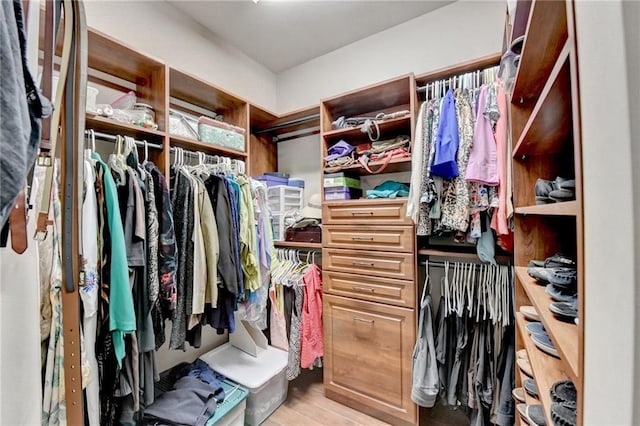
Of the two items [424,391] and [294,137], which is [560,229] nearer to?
[424,391]

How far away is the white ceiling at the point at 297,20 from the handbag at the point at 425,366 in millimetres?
2127

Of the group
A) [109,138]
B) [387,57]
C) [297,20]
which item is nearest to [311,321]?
[109,138]

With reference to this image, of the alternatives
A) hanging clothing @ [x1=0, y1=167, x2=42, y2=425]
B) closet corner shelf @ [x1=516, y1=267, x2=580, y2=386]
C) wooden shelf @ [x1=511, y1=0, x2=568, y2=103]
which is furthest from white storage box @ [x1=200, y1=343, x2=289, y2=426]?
wooden shelf @ [x1=511, y1=0, x2=568, y2=103]

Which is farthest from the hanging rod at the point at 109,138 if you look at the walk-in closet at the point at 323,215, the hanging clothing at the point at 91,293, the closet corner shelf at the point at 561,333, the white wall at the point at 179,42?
the closet corner shelf at the point at 561,333

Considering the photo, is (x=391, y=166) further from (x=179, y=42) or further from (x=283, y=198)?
(x=179, y=42)

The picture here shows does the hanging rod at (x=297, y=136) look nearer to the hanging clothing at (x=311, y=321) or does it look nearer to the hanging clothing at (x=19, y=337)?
the hanging clothing at (x=311, y=321)

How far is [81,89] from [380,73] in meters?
2.19

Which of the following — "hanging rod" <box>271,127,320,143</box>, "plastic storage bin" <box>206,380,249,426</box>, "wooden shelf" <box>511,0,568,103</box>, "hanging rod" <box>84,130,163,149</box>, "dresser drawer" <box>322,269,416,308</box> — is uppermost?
"hanging rod" <box>271,127,320,143</box>

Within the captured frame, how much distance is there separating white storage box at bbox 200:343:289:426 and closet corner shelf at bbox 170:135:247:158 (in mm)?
1492

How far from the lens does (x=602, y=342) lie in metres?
0.34

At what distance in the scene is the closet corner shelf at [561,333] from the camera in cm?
46

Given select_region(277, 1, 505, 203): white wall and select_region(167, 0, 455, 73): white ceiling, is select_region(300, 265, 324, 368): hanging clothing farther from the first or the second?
select_region(167, 0, 455, 73): white ceiling

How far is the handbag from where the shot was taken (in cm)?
153

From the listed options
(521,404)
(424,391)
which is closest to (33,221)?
(521,404)
